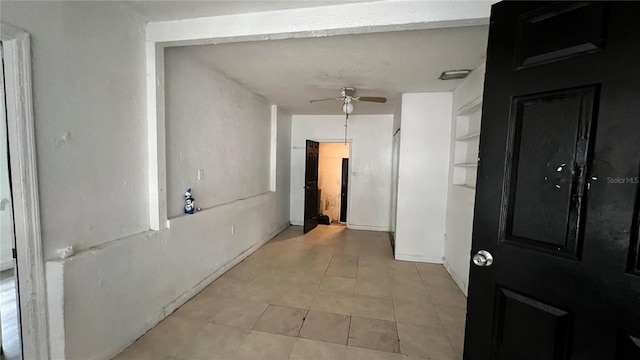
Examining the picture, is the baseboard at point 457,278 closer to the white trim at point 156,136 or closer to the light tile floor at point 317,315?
the light tile floor at point 317,315

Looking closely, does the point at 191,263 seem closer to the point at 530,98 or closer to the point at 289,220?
the point at 530,98

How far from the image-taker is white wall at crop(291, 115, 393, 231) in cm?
567

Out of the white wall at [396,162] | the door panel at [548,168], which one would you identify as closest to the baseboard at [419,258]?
the white wall at [396,162]

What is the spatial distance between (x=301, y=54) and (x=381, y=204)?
13.0 feet

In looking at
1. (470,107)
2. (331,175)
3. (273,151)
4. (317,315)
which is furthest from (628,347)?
(331,175)

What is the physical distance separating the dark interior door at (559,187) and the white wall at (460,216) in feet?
5.46

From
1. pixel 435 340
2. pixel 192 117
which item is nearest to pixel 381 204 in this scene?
pixel 435 340

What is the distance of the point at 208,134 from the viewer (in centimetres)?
308

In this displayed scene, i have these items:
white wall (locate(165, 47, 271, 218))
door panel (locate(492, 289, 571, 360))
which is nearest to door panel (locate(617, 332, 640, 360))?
door panel (locate(492, 289, 571, 360))

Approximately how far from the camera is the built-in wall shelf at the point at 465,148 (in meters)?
3.13

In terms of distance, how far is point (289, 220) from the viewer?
6.08 meters

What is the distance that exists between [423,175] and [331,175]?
4.45 m

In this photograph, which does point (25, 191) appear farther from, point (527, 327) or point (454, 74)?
point (454, 74)

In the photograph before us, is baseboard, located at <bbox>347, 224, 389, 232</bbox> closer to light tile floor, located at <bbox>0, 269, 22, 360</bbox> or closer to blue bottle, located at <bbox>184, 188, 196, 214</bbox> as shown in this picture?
blue bottle, located at <bbox>184, 188, 196, 214</bbox>
